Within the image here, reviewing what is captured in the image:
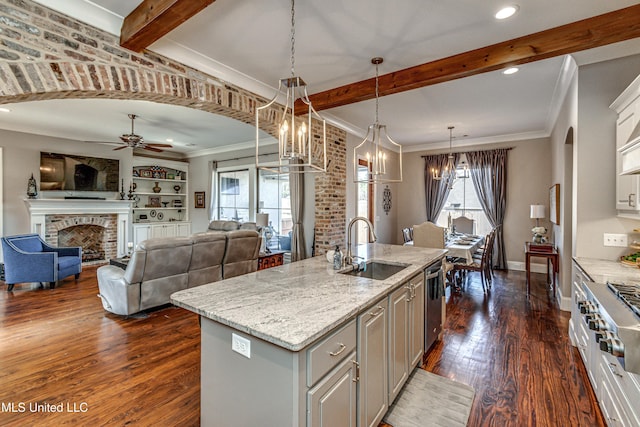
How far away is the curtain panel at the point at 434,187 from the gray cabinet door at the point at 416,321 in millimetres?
5033

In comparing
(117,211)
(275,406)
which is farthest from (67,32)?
(117,211)

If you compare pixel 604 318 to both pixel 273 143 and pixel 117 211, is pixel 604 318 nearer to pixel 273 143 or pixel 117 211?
pixel 273 143

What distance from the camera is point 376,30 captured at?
2557 mm

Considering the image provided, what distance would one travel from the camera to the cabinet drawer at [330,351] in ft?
4.17

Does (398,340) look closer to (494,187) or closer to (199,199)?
(494,187)

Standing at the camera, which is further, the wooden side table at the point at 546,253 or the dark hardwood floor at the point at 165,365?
the wooden side table at the point at 546,253

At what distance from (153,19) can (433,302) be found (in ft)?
10.7

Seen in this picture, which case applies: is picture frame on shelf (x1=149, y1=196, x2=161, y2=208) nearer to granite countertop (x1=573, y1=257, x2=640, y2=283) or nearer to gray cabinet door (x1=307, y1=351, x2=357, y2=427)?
gray cabinet door (x1=307, y1=351, x2=357, y2=427)

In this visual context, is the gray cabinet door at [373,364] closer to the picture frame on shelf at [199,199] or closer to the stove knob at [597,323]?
the stove knob at [597,323]

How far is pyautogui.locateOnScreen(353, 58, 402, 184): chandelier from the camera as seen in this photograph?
9.93 feet

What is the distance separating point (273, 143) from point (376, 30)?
436cm

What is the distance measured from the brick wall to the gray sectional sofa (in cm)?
170

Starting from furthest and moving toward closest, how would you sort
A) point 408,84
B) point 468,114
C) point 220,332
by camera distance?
point 468,114 → point 408,84 → point 220,332

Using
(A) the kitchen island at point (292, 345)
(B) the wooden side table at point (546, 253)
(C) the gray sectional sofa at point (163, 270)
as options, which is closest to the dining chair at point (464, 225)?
(B) the wooden side table at point (546, 253)
